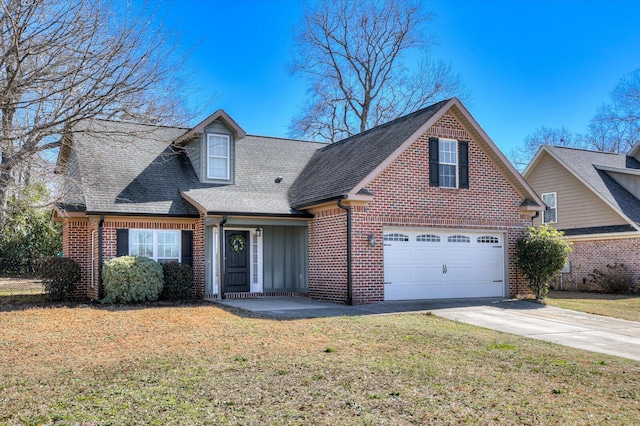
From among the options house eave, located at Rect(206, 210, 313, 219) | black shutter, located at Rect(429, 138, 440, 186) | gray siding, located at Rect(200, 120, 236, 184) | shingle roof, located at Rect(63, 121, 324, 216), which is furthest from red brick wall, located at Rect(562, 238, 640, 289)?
gray siding, located at Rect(200, 120, 236, 184)

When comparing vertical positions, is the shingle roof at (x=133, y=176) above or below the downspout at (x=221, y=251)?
above

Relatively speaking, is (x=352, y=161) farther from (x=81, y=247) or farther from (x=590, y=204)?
(x=590, y=204)

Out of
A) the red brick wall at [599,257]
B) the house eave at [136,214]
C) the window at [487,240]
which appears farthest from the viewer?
the red brick wall at [599,257]

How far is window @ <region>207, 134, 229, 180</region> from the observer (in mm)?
18938

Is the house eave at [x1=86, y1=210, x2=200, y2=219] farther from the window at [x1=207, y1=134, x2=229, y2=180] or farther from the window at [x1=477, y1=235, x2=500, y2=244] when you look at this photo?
the window at [x1=477, y1=235, x2=500, y2=244]

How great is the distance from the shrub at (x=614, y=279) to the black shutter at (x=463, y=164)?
8.62m

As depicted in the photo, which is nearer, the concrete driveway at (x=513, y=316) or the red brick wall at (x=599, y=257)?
the concrete driveway at (x=513, y=316)

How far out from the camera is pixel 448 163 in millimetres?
17125

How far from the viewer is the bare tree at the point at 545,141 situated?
46312 millimetres

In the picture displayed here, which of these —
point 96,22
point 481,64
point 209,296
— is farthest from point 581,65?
point 96,22

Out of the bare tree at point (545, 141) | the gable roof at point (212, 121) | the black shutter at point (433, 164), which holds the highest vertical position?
the bare tree at point (545, 141)

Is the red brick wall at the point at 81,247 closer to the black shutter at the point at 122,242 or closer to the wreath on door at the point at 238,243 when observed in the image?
the black shutter at the point at 122,242

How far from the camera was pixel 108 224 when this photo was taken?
52.7ft

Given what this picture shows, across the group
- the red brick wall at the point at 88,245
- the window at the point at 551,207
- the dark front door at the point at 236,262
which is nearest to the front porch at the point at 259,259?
the dark front door at the point at 236,262
